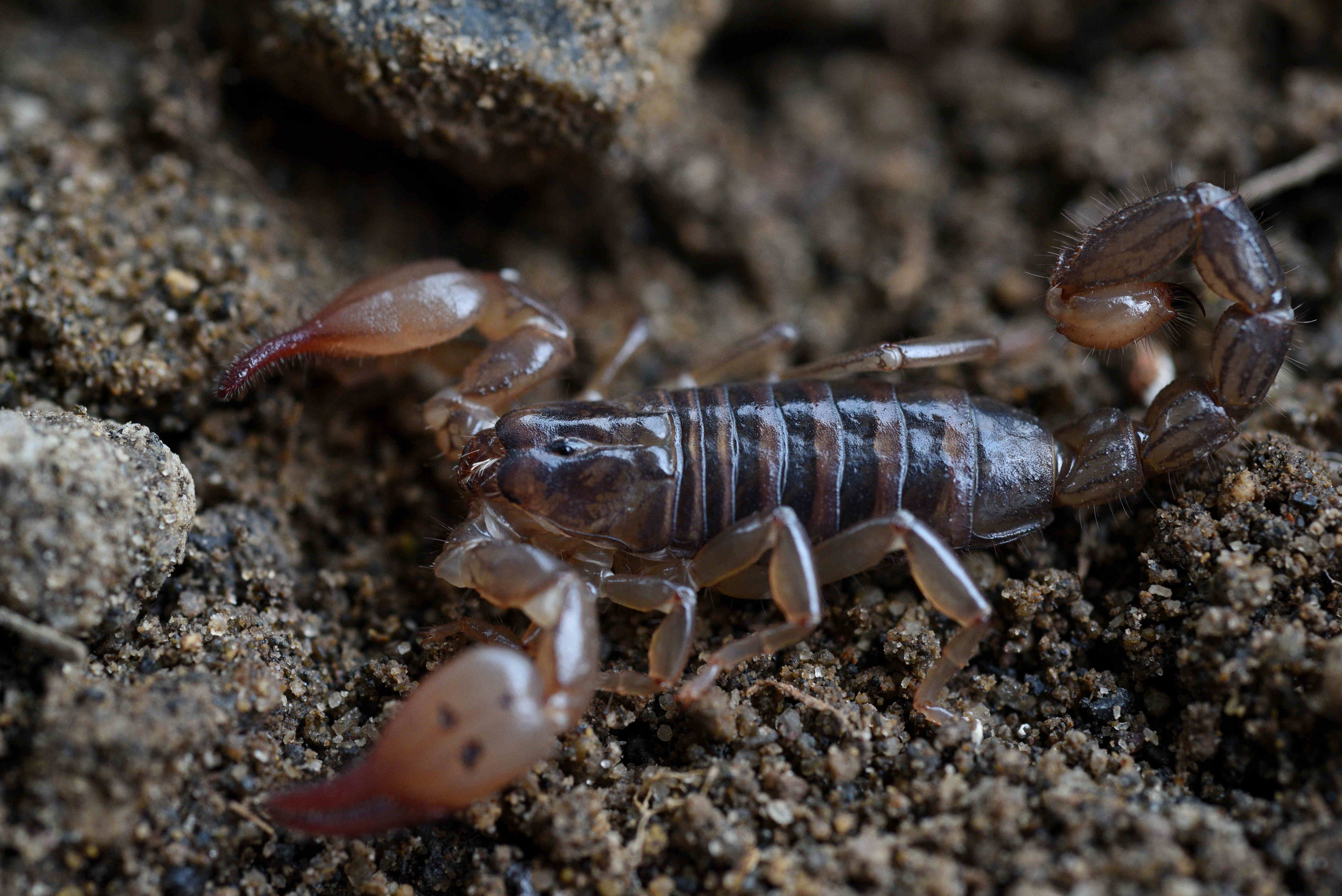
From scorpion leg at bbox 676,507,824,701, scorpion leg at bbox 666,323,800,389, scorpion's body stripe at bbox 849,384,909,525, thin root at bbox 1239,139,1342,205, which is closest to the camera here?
scorpion leg at bbox 676,507,824,701

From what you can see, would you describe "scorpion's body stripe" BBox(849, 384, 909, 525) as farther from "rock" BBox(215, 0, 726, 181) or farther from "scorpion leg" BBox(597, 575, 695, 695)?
"rock" BBox(215, 0, 726, 181)

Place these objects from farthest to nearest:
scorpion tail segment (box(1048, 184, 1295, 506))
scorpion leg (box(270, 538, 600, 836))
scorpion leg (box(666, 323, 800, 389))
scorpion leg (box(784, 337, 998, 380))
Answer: scorpion leg (box(666, 323, 800, 389)) < scorpion leg (box(784, 337, 998, 380)) < scorpion tail segment (box(1048, 184, 1295, 506)) < scorpion leg (box(270, 538, 600, 836))

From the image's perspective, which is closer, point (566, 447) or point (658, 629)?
point (658, 629)

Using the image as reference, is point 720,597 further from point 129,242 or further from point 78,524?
point 129,242

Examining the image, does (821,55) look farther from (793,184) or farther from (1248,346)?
(1248,346)

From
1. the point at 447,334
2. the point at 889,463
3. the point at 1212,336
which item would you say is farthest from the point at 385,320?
the point at 1212,336

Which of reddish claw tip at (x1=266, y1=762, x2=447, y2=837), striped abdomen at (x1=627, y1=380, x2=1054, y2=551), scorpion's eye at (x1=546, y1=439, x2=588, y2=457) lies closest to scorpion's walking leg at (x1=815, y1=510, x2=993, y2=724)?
striped abdomen at (x1=627, y1=380, x2=1054, y2=551)
